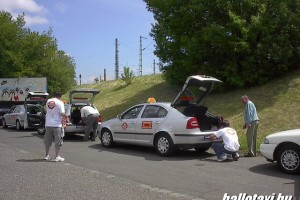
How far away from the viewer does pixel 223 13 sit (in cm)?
1870

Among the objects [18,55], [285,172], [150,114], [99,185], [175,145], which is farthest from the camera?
[18,55]

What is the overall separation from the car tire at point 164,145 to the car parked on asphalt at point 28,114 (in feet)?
26.9

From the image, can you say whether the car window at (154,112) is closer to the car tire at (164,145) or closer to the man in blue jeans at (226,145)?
the car tire at (164,145)

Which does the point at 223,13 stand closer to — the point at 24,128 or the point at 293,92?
the point at 293,92

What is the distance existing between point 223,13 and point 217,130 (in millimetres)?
9447

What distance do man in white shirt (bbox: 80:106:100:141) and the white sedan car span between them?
7.34 meters

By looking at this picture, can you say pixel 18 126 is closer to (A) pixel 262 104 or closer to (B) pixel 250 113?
(A) pixel 262 104

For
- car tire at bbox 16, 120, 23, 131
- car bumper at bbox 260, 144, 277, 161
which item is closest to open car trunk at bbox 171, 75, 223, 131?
car bumper at bbox 260, 144, 277, 161

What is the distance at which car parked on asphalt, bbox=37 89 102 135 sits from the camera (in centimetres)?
1495

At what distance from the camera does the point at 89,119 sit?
14375mm

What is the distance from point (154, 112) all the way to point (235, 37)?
816 centimetres

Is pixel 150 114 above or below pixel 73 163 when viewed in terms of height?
above

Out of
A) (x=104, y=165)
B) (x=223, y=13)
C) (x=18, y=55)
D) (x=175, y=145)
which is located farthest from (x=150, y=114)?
(x=18, y=55)

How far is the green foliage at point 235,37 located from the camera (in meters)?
17.7
